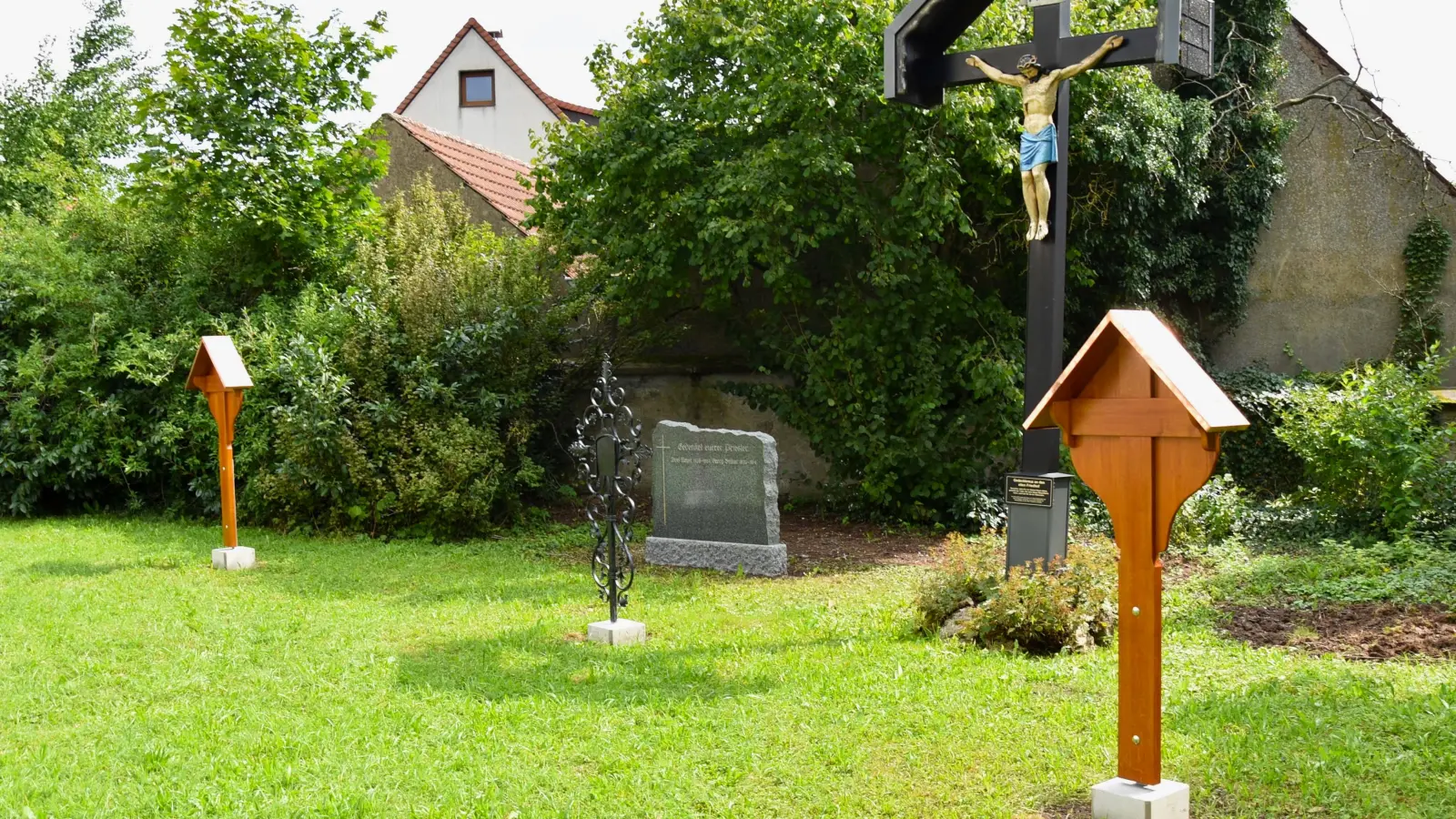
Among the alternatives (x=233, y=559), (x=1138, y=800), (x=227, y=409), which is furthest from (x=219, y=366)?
(x=1138, y=800)

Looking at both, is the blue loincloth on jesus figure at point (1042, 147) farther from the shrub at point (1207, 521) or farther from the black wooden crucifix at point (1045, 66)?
the shrub at point (1207, 521)

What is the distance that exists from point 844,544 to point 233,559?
5.89 metres

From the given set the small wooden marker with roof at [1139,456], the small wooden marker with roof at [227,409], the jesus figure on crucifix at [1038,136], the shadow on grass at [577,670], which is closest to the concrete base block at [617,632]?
the shadow on grass at [577,670]

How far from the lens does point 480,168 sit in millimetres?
18922

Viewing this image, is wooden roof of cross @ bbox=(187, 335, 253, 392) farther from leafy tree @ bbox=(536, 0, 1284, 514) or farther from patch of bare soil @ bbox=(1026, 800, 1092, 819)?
patch of bare soil @ bbox=(1026, 800, 1092, 819)

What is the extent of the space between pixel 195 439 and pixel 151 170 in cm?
339

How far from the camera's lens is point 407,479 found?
1202 centimetres

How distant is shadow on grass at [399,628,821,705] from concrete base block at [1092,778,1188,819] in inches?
90.1

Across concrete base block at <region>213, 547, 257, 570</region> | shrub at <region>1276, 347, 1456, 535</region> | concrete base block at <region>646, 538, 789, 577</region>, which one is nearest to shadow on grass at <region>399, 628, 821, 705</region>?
concrete base block at <region>646, 538, 789, 577</region>

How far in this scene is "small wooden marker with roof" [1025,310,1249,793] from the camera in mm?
4020

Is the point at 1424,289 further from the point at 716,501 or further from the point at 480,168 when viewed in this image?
the point at 480,168

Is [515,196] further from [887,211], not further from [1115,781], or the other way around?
[1115,781]

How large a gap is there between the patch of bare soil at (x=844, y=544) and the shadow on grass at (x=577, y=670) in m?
3.44

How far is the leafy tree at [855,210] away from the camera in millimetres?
11523
